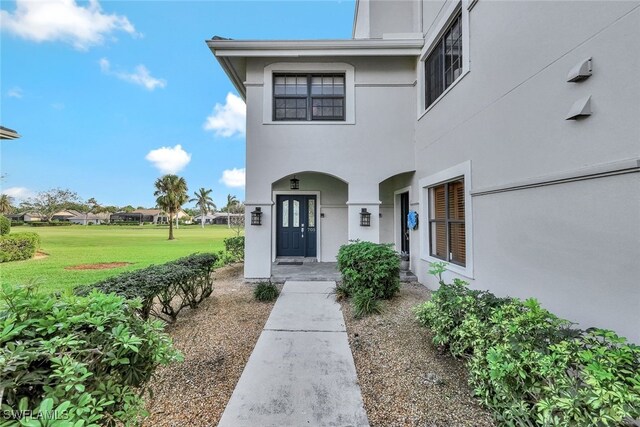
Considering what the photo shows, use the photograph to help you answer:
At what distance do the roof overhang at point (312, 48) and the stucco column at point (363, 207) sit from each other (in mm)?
3452

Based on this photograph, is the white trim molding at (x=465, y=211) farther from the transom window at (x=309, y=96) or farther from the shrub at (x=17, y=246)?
the shrub at (x=17, y=246)

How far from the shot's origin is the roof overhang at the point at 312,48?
683cm

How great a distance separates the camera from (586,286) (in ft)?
8.59

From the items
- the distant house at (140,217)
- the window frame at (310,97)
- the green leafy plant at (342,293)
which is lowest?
the green leafy plant at (342,293)

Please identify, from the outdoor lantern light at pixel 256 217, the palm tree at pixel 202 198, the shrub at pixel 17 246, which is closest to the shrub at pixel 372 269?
the outdoor lantern light at pixel 256 217

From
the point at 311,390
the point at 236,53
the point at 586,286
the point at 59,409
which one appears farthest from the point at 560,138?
the point at 236,53

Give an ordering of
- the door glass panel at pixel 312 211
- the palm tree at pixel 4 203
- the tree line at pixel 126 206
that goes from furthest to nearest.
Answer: the tree line at pixel 126 206
the palm tree at pixel 4 203
the door glass panel at pixel 312 211

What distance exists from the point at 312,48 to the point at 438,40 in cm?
303

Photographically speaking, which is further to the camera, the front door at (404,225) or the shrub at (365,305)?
the front door at (404,225)

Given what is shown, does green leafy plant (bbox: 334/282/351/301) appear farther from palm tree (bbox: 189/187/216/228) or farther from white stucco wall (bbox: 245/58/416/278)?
palm tree (bbox: 189/187/216/228)

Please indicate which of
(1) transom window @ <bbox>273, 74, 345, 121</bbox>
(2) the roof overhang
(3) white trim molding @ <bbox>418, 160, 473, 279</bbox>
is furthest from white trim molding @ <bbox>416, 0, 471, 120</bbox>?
(1) transom window @ <bbox>273, 74, 345, 121</bbox>

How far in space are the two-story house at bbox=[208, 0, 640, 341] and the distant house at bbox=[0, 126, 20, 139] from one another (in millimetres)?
7259

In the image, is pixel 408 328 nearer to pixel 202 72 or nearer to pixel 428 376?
pixel 428 376

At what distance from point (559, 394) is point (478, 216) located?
3097 millimetres
